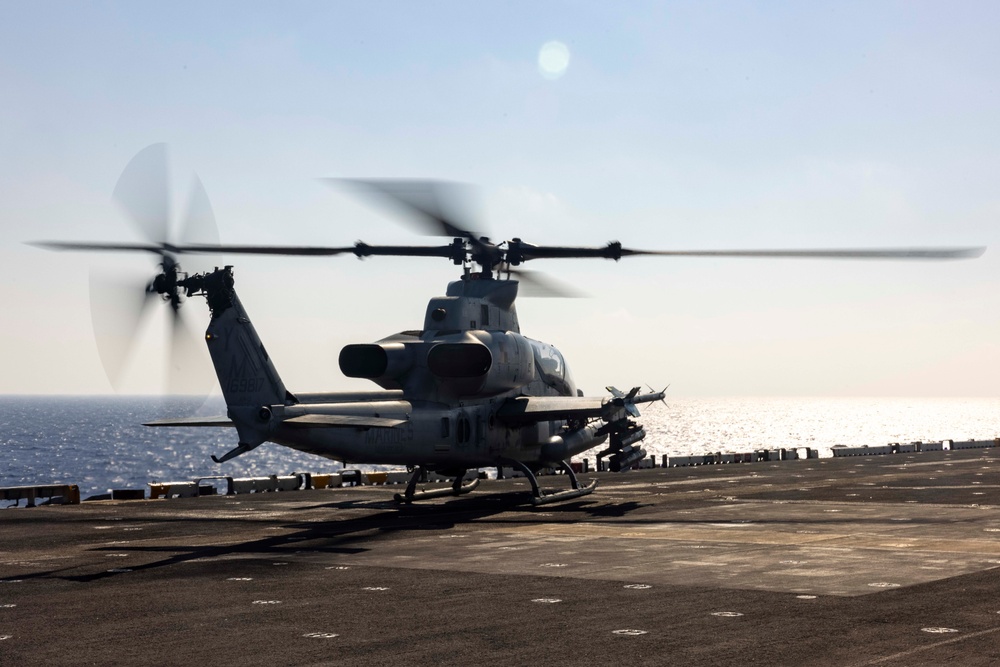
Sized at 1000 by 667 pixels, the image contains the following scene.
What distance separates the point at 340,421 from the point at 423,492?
12.3 metres

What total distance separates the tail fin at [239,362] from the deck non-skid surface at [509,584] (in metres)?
2.98

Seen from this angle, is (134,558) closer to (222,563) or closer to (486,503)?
(222,563)

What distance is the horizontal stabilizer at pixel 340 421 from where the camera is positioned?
24.9 m

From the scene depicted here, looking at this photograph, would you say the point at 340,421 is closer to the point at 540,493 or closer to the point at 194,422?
the point at 194,422

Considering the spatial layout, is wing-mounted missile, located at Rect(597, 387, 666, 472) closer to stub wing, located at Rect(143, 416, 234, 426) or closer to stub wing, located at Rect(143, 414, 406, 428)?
stub wing, located at Rect(143, 414, 406, 428)

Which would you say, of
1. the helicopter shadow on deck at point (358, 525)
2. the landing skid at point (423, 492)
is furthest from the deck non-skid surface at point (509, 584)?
the landing skid at point (423, 492)

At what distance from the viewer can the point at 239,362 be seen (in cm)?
2506

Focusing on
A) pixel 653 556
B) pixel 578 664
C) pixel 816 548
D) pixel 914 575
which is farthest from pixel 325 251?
pixel 578 664

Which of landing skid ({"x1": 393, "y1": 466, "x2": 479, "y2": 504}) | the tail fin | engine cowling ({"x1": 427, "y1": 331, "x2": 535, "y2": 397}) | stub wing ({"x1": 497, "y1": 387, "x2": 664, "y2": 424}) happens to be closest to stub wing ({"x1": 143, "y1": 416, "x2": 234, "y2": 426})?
the tail fin

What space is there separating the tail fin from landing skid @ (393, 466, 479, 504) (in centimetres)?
914

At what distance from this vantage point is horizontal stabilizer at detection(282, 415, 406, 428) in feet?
81.7

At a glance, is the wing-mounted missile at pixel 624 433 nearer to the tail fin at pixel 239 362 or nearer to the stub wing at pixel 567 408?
the stub wing at pixel 567 408

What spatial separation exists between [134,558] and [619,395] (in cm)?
1849

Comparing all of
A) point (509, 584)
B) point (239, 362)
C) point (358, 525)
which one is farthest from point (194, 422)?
point (509, 584)
